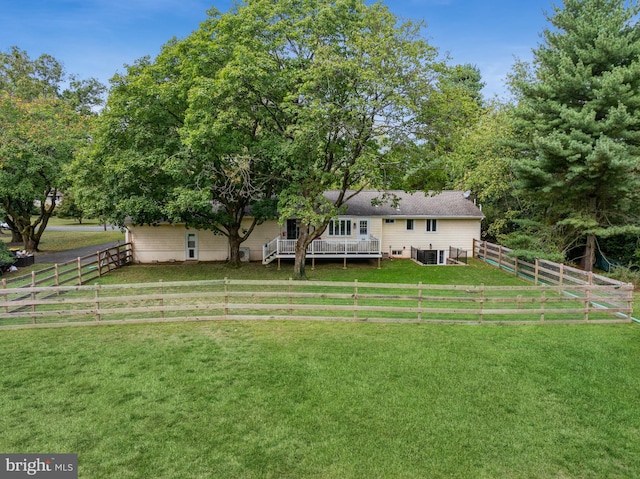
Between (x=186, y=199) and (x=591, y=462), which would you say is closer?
(x=591, y=462)

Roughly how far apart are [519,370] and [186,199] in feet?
42.0

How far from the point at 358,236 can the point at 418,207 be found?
4602mm

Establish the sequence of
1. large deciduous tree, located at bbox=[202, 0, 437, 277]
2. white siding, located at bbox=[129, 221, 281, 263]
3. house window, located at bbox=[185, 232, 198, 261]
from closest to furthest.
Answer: large deciduous tree, located at bbox=[202, 0, 437, 277], white siding, located at bbox=[129, 221, 281, 263], house window, located at bbox=[185, 232, 198, 261]

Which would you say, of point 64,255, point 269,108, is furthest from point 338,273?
point 64,255

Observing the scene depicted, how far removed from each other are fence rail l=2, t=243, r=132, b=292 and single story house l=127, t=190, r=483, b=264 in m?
2.05

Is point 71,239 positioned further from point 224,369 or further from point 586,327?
point 586,327

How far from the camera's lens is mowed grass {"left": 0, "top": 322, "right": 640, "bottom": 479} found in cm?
495

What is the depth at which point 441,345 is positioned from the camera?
8.85m

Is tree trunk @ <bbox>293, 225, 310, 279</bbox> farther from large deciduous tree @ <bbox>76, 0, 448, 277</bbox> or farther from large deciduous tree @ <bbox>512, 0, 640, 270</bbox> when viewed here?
large deciduous tree @ <bbox>512, 0, 640, 270</bbox>

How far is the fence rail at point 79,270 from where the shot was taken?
15.0 metres

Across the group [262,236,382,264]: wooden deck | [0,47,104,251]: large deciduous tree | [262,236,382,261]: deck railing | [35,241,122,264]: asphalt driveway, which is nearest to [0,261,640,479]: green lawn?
[262,236,382,264]: wooden deck

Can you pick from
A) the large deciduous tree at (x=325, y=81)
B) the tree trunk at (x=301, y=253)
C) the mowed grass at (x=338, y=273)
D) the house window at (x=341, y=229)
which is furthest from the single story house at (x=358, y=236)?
the large deciduous tree at (x=325, y=81)

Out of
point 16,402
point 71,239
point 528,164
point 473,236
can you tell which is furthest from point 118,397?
point 71,239

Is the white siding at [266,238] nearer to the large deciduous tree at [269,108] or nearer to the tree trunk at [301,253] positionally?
the tree trunk at [301,253]
